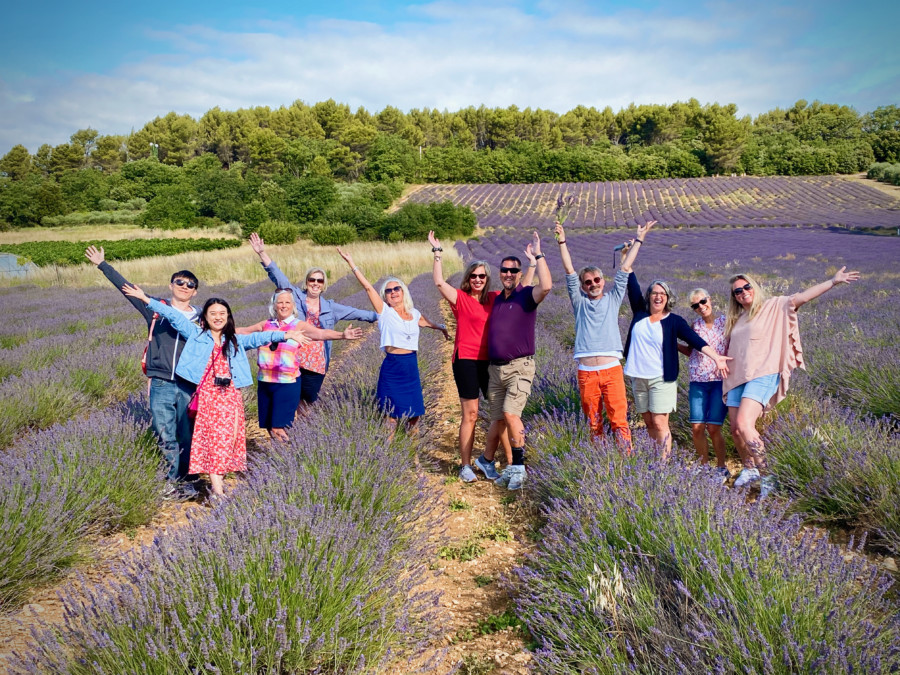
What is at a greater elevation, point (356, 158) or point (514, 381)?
point (356, 158)

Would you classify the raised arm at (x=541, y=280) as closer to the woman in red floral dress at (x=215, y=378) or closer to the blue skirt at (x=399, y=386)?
the blue skirt at (x=399, y=386)

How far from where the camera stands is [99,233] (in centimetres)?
4503

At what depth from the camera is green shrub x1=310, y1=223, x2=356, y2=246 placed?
34375mm

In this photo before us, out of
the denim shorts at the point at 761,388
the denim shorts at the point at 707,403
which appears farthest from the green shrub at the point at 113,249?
the denim shorts at the point at 761,388

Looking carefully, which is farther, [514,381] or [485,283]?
[485,283]

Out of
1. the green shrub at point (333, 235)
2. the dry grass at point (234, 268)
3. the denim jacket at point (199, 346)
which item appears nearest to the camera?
the denim jacket at point (199, 346)

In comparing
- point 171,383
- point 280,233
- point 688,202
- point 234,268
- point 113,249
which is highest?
point 688,202

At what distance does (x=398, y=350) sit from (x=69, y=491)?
7.29 feet

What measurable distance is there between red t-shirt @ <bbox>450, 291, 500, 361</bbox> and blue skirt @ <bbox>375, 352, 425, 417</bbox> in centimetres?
43

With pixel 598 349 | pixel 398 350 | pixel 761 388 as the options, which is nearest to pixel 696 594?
pixel 598 349

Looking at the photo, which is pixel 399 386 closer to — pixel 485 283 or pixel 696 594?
pixel 485 283

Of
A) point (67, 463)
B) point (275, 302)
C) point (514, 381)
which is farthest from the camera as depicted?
point (275, 302)

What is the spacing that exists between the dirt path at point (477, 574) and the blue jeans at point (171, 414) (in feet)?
5.92

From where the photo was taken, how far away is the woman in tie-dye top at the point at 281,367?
13.8ft
